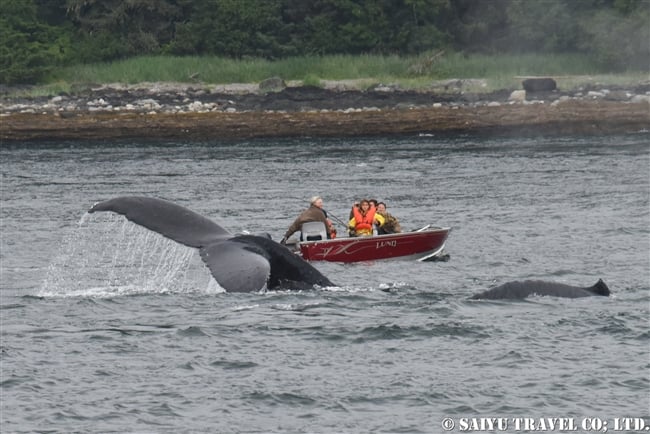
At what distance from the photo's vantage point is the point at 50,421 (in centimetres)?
1259

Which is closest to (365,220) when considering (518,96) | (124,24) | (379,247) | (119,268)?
(379,247)

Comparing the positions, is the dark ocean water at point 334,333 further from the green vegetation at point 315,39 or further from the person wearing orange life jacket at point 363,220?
the green vegetation at point 315,39

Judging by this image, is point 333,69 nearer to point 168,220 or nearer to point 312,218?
point 312,218

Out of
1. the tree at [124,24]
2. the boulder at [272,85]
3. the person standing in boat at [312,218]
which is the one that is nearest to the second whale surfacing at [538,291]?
the person standing in boat at [312,218]

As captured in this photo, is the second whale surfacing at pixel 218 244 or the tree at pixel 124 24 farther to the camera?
the tree at pixel 124 24

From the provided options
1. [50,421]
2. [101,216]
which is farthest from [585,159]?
[50,421]

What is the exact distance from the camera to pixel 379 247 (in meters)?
22.8

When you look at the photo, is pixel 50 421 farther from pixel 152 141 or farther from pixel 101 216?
pixel 152 141

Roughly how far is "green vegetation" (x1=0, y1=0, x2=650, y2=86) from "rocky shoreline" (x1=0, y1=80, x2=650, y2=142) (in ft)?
11.7

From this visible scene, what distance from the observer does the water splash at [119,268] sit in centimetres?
1886

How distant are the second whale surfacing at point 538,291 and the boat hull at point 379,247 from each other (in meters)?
5.53

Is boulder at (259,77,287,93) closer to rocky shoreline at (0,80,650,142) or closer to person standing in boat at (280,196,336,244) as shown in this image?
rocky shoreline at (0,80,650,142)

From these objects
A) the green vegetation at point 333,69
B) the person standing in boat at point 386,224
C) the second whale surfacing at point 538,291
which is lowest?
the green vegetation at point 333,69

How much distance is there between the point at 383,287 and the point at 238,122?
32.4 metres
